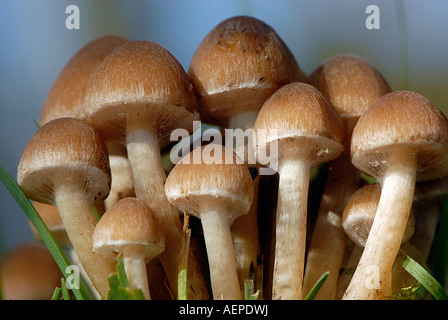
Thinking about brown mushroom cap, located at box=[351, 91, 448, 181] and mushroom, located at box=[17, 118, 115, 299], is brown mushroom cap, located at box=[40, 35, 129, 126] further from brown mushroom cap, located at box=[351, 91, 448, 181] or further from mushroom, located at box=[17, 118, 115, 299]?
brown mushroom cap, located at box=[351, 91, 448, 181]

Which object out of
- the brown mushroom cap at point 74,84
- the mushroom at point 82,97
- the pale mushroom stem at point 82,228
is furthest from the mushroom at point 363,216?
the brown mushroom cap at point 74,84

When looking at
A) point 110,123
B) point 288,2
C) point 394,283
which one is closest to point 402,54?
point 288,2

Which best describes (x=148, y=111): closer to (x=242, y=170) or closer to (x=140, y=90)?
(x=140, y=90)

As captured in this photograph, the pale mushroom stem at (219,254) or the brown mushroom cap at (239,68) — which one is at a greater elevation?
the brown mushroom cap at (239,68)

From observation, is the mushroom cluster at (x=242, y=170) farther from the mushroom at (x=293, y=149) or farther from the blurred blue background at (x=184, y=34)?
the blurred blue background at (x=184, y=34)

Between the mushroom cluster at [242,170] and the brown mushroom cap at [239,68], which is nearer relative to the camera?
the mushroom cluster at [242,170]
